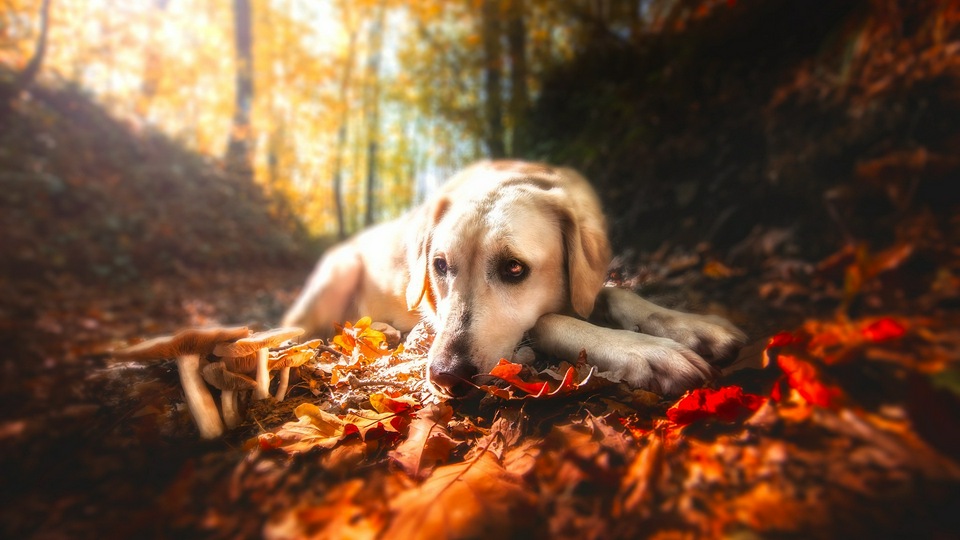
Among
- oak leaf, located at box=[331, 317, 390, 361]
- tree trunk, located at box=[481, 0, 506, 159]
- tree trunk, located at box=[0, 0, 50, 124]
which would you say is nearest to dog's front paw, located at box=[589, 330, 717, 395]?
oak leaf, located at box=[331, 317, 390, 361]

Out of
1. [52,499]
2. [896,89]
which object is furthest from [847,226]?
[52,499]

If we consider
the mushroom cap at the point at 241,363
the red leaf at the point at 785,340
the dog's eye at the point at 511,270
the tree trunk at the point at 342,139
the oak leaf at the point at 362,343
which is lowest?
the oak leaf at the point at 362,343

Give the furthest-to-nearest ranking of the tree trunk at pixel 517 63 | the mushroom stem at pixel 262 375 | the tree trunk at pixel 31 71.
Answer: the tree trunk at pixel 31 71
the tree trunk at pixel 517 63
the mushroom stem at pixel 262 375

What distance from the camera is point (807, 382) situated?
618 mm

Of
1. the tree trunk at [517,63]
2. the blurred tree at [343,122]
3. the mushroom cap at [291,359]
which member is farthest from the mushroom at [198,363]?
the blurred tree at [343,122]

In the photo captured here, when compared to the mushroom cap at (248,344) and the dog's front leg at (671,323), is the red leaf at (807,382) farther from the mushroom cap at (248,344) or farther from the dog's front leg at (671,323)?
the mushroom cap at (248,344)

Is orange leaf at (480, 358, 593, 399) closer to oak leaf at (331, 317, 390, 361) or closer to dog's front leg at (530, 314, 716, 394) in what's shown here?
dog's front leg at (530, 314, 716, 394)

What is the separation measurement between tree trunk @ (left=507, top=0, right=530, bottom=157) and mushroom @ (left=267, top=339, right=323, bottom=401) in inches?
64.2

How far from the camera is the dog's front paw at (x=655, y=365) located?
0.91m

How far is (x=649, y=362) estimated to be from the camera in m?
0.97

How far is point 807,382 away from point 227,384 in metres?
1.11

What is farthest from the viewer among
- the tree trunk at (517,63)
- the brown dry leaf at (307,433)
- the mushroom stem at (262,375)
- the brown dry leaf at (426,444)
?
the tree trunk at (517,63)

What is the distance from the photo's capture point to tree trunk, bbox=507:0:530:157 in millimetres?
2080

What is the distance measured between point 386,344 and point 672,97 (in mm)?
1991
